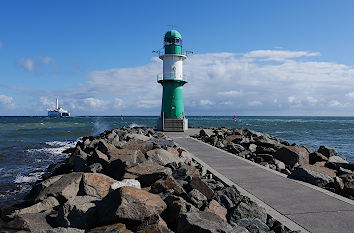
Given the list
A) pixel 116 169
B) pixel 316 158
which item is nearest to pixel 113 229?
pixel 116 169

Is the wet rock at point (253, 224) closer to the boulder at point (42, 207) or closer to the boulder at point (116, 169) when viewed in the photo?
the boulder at point (116, 169)

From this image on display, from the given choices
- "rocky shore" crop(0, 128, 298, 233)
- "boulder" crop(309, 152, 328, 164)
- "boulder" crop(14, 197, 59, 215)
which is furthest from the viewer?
"boulder" crop(309, 152, 328, 164)

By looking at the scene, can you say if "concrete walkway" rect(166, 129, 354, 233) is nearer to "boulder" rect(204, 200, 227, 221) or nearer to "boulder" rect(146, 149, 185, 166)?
"boulder" rect(204, 200, 227, 221)

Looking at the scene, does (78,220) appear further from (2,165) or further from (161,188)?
(2,165)

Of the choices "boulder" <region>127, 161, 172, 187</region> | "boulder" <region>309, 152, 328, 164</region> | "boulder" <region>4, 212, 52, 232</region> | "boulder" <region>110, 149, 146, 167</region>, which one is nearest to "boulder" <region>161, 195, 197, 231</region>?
"boulder" <region>127, 161, 172, 187</region>

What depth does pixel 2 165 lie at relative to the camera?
13.6 metres

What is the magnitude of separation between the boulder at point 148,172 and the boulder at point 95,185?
0.60 meters

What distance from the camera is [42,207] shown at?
4.92m

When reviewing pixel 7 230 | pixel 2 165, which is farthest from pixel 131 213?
pixel 2 165

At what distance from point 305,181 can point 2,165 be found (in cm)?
1285

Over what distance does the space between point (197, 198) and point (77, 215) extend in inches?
67.2

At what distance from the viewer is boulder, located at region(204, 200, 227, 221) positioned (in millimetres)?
4125

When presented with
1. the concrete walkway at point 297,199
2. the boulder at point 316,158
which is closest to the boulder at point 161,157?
the concrete walkway at point 297,199

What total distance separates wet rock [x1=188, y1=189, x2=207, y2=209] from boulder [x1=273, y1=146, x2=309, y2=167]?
5.38 meters
